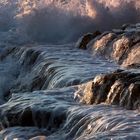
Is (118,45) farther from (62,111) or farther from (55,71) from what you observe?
(62,111)

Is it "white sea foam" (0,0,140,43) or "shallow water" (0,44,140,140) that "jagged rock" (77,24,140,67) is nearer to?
"shallow water" (0,44,140,140)

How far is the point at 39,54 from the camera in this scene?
1580 centimetres

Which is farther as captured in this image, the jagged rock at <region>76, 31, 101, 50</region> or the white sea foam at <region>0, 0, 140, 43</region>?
the white sea foam at <region>0, 0, 140, 43</region>

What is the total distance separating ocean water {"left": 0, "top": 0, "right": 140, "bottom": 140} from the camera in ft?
23.7

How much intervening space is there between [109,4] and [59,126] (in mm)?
15034

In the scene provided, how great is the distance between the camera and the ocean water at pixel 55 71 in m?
7.23

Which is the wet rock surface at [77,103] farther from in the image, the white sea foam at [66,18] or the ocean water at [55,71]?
the white sea foam at [66,18]

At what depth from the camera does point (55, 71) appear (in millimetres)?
12531

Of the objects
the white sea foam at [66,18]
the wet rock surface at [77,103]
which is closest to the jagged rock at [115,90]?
the wet rock surface at [77,103]

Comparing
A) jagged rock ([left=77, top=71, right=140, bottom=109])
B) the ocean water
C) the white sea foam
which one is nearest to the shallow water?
the ocean water

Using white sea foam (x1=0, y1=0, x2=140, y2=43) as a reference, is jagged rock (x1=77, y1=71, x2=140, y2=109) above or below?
below

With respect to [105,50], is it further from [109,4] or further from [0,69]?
[109,4]

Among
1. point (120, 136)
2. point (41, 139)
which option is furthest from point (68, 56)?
point (120, 136)

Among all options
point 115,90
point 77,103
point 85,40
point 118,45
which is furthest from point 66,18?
point 115,90
